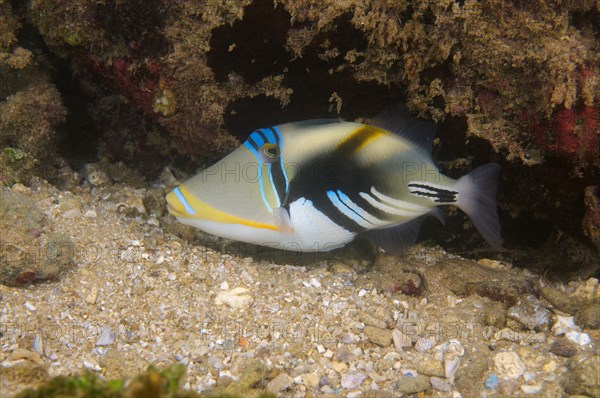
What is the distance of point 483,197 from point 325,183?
1008mm

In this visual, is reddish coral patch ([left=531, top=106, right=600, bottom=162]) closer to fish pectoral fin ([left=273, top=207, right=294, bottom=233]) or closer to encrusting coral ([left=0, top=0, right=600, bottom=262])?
encrusting coral ([left=0, top=0, right=600, bottom=262])

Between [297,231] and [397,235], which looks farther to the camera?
[397,235]

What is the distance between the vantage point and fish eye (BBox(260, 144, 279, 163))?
9.00ft

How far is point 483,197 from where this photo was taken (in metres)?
2.77

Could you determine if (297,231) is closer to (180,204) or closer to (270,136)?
(270,136)

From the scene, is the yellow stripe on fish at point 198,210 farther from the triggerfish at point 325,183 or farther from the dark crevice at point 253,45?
the dark crevice at point 253,45

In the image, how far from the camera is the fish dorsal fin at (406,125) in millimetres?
2885

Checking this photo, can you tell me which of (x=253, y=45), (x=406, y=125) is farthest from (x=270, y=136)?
(x=406, y=125)

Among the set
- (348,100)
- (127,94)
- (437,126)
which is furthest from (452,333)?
(127,94)

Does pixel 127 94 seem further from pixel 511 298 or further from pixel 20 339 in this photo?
pixel 511 298

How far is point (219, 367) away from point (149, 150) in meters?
2.54

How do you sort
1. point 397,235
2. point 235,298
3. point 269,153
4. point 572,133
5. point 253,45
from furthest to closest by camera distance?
point 397,235, point 235,298, point 253,45, point 269,153, point 572,133

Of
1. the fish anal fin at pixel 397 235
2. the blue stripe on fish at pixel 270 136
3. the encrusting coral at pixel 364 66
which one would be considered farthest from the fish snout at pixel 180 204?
the fish anal fin at pixel 397 235

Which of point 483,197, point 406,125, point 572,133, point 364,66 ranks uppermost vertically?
point 364,66
